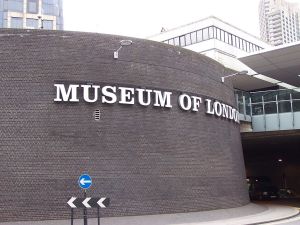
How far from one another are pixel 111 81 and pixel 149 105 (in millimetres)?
2242

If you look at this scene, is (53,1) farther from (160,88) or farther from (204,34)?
(160,88)

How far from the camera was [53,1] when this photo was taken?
84.2 meters

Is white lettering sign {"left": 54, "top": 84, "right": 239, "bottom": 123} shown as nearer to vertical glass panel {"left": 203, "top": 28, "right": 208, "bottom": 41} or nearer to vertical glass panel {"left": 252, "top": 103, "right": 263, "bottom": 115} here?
vertical glass panel {"left": 252, "top": 103, "right": 263, "bottom": 115}

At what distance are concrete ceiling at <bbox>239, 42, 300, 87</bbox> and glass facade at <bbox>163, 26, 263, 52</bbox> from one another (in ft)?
75.9

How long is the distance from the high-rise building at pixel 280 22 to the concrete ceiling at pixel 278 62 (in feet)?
413

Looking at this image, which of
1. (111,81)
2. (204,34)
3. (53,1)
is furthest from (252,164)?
(53,1)

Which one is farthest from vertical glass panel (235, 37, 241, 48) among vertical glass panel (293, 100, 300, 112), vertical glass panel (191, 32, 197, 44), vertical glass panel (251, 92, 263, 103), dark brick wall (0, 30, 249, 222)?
dark brick wall (0, 30, 249, 222)

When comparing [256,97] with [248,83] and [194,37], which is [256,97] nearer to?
[248,83]

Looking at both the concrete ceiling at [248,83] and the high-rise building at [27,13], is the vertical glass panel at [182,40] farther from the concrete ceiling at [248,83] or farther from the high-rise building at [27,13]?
the high-rise building at [27,13]

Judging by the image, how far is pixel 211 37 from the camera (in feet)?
193

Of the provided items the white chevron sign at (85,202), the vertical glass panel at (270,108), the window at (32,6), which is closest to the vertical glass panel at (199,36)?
the vertical glass panel at (270,108)

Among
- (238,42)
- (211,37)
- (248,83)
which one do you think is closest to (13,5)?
(211,37)

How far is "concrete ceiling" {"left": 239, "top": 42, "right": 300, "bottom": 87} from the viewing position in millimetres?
29453

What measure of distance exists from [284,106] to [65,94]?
18.3 meters
